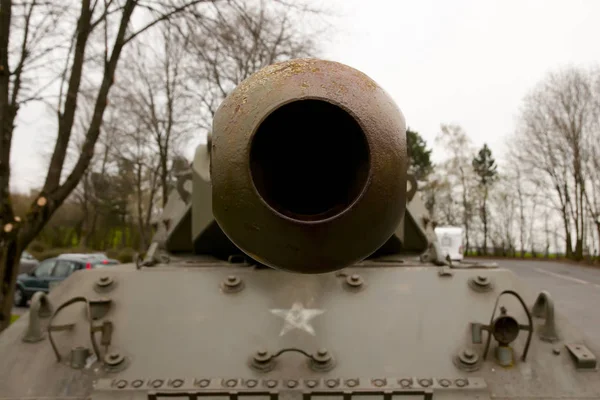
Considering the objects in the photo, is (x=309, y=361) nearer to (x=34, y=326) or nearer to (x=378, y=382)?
(x=378, y=382)

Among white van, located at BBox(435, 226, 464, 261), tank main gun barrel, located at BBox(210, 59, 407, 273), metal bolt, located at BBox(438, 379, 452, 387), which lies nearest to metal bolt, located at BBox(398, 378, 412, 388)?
metal bolt, located at BBox(438, 379, 452, 387)

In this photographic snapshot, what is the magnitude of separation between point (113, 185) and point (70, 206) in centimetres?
1224

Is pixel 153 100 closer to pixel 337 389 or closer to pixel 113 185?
pixel 113 185

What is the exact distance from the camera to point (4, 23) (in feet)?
25.0

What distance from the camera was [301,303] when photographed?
4.02 m

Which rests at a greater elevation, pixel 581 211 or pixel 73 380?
pixel 581 211

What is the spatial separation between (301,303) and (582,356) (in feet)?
5.10

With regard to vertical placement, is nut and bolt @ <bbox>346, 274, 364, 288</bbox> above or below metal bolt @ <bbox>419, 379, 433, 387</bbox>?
above

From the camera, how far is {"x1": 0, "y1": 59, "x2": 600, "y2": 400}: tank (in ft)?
6.49

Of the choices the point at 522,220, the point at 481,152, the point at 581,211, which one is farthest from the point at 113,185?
the point at 481,152

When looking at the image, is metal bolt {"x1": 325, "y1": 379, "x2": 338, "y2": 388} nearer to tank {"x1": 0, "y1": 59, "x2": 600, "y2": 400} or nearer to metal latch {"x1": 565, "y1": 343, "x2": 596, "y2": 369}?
tank {"x1": 0, "y1": 59, "x2": 600, "y2": 400}

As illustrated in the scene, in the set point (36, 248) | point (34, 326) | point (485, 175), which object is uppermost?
point (485, 175)

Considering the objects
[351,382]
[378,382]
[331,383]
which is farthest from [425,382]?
[331,383]

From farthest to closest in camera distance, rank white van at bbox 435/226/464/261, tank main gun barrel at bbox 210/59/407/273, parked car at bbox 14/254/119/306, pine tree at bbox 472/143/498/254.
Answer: pine tree at bbox 472/143/498/254 < white van at bbox 435/226/464/261 < parked car at bbox 14/254/119/306 < tank main gun barrel at bbox 210/59/407/273
